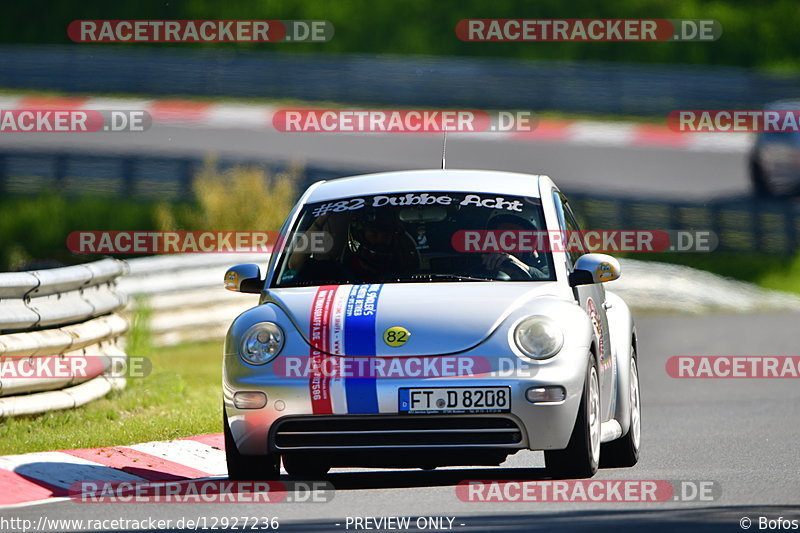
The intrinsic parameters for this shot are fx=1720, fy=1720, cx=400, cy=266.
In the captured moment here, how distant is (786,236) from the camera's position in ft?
77.8

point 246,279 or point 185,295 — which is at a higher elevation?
point 246,279

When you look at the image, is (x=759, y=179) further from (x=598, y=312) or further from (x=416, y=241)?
(x=416, y=241)

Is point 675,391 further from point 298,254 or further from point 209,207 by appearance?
point 209,207

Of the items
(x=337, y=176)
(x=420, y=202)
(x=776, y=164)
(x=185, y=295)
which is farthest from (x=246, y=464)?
(x=776, y=164)

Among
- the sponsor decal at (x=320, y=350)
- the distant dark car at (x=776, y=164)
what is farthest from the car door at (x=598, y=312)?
the distant dark car at (x=776, y=164)

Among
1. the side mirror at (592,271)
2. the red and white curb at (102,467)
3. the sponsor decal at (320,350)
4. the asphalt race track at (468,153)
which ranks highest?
the asphalt race track at (468,153)

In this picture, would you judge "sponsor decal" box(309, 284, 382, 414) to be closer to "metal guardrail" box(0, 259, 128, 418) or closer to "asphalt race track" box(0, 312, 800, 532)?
"asphalt race track" box(0, 312, 800, 532)

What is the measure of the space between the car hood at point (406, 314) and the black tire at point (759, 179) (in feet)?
58.0

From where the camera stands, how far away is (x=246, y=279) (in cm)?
922

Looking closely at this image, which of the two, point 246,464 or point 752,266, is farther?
point 752,266

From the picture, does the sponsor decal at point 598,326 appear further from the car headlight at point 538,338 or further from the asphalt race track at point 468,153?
the asphalt race track at point 468,153

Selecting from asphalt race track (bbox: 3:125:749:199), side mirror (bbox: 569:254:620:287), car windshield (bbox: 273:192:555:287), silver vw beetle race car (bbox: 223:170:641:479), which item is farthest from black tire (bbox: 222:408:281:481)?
asphalt race track (bbox: 3:125:749:199)

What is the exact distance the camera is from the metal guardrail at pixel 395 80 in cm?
3262

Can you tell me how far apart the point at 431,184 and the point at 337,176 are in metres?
13.4
